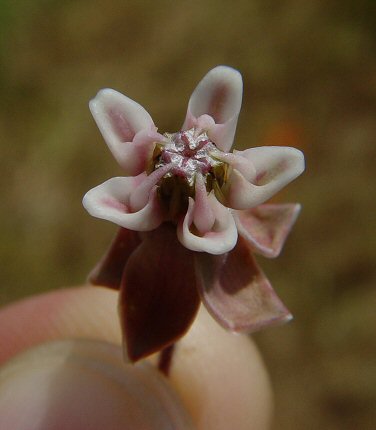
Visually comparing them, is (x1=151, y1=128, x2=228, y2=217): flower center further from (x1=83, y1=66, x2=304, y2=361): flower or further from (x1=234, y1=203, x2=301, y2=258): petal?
(x1=234, y1=203, x2=301, y2=258): petal

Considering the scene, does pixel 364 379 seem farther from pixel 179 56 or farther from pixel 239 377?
pixel 179 56

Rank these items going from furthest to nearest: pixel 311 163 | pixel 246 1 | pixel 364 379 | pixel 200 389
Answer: pixel 246 1, pixel 311 163, pixel 364 379, pixel 200 389

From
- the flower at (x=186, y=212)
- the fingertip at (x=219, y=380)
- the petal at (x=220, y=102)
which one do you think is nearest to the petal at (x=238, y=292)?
the flower at (x=186, y=212)

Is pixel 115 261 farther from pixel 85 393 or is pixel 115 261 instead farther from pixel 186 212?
pixel 85 393

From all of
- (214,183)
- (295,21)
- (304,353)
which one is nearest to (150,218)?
(214,183)

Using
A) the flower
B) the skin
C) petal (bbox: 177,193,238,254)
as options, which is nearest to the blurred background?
the skin

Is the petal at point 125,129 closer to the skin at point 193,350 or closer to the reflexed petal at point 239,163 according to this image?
the reflexed petal at point 239,163

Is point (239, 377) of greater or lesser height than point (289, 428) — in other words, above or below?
above
